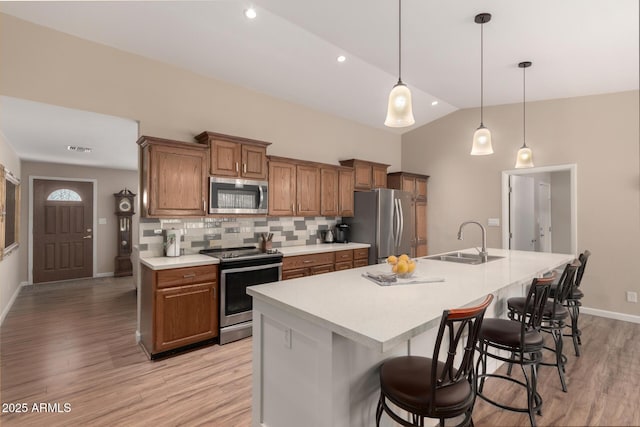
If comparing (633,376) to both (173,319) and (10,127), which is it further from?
(10,127)

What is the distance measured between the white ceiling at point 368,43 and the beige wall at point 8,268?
0.22m

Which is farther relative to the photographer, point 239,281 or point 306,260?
point 306,260

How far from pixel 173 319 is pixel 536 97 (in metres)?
3.01

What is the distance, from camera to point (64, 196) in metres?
6.09

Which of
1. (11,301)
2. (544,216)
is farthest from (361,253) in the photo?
(11,301)

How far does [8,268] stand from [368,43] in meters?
5.48

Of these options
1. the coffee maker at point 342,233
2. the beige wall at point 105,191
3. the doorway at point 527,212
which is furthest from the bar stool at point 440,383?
the beige wall at point 105,191

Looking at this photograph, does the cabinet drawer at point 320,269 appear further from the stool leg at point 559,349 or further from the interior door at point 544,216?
the interior door at point 544,216

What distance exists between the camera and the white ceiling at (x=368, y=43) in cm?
74

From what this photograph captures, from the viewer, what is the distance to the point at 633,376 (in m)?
2.21

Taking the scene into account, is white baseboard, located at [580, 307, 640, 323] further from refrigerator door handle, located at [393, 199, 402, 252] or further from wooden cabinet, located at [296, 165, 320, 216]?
wooden cabinet, located at [296, 165, 320, 216]

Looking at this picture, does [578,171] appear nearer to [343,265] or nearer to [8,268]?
[343,265]

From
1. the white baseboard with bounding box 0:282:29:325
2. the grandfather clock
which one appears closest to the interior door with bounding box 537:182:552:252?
the white baseboard with bounding box 0:282:29:325

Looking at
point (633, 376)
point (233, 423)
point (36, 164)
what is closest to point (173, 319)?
point (233, 423)
